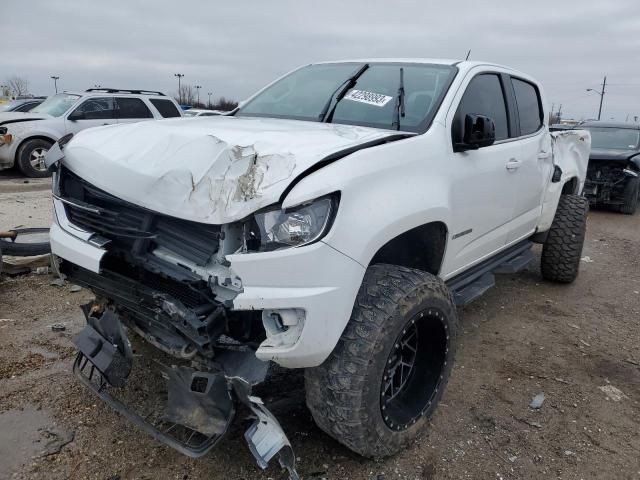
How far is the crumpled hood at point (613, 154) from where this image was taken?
32.0ft

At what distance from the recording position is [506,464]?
2605mm

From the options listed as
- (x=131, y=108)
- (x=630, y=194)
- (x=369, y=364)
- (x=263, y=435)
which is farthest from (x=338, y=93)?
(x=131, y=108)

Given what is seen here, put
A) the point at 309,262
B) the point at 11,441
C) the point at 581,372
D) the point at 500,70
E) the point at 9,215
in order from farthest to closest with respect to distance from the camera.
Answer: the point at 9,215, the point at 500,70, the point at 581,372, the point at 11,441, the point at 309,262

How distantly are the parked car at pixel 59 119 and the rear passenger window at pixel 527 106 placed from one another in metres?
8.65

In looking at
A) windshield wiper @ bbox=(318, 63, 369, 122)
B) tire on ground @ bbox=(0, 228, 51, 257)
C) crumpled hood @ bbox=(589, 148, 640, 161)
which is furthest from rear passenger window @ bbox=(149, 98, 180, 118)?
windshield wiper @ bbox=(318, 63, 369, 122)

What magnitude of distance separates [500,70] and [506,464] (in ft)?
9.23

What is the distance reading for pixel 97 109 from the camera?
11.2 meters

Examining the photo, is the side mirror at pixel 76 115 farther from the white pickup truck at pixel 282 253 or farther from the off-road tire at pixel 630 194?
the off-road tire at pixel 630 194

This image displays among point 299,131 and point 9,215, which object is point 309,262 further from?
point 9,215

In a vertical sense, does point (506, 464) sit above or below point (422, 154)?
below

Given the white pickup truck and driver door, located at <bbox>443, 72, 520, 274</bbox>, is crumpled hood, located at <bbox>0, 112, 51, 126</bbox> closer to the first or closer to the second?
the white pickup truck

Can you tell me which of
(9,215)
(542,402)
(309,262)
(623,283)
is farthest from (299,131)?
(9,215)

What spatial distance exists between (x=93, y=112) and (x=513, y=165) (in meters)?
10.1

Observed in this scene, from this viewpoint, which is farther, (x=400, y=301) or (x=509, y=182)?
(x=509, y=182)
